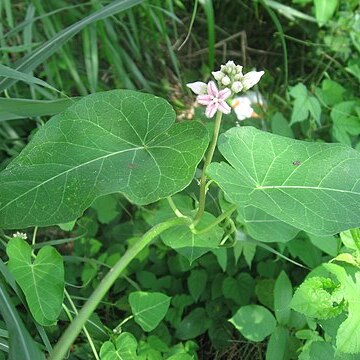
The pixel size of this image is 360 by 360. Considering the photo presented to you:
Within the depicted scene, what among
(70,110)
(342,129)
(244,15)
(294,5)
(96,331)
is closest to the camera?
(70,110)

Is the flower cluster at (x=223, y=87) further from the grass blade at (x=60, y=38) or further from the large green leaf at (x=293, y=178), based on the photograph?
the grass blade at (x=60, y=38)

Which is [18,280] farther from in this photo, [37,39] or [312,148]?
[37,39]

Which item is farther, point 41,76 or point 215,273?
point 41,76

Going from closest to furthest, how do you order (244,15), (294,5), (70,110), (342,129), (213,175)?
1. (213,175)
2. (70,110)
3. (342,129)
4. (294,5)
5. (244,15)

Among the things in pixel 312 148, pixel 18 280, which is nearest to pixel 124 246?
pixel 18 280

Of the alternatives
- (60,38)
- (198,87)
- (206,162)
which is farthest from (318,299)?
(60,38)
